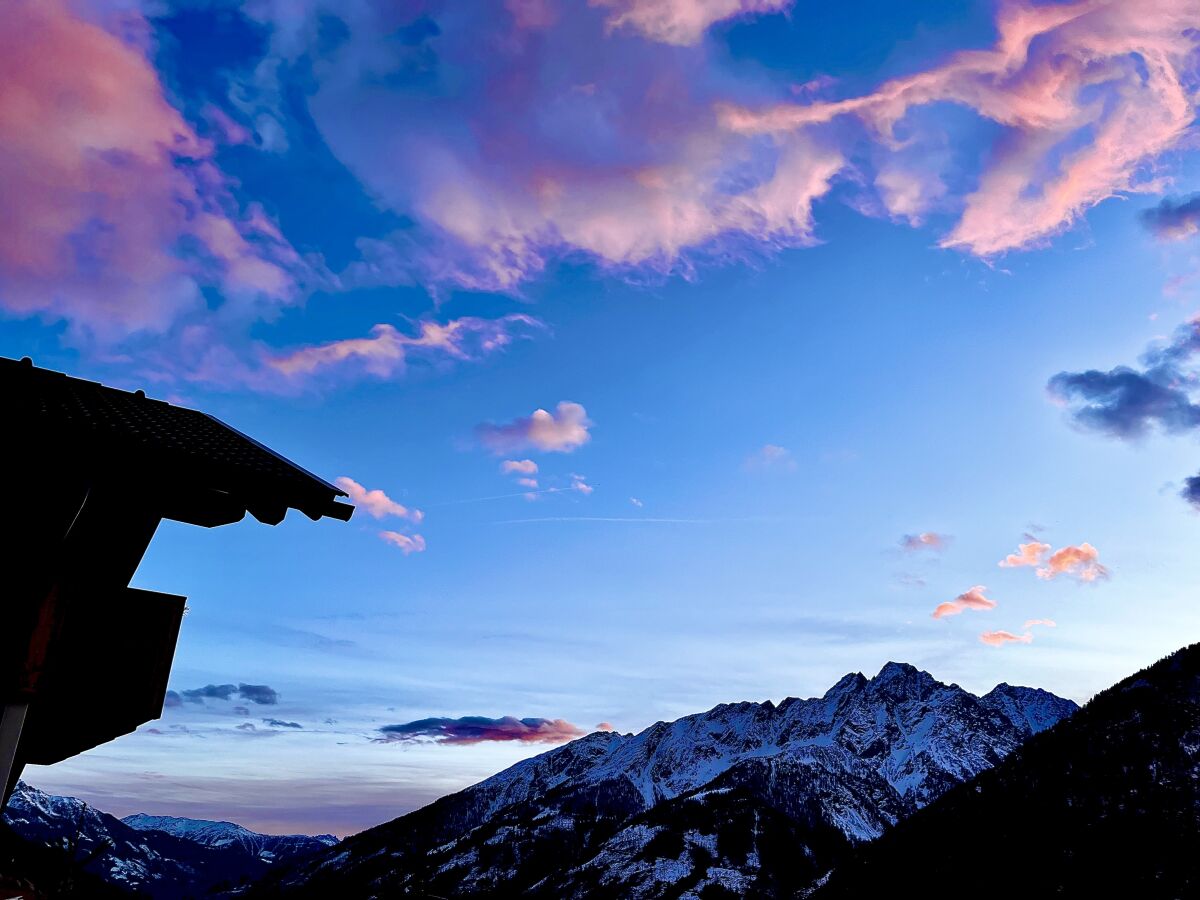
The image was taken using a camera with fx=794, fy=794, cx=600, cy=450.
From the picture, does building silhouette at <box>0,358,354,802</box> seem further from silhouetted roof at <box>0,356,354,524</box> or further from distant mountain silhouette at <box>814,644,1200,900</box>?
distant mountain silhouette at <box>814,644,1200,900</box>

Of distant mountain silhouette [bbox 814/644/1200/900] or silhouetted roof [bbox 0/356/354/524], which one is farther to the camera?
distant mountain silhouette [bbox 814/644/1200/900]

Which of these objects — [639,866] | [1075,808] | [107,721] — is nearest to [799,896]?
[639,866]

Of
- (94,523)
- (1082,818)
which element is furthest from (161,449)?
(1082,818)

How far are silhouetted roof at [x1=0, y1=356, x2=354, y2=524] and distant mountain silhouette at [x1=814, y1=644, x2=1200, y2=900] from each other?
251 ft

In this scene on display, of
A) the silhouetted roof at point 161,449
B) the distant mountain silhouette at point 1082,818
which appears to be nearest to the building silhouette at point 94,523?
the silhouetted roof at point 161,449

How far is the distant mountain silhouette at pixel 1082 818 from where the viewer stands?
222 feet

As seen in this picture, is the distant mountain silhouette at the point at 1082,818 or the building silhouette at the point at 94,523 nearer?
the building silhouette at the point at 94,523

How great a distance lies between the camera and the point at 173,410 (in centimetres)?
1045

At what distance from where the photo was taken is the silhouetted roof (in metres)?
7.75

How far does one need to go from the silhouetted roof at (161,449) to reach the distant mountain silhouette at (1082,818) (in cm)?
7661

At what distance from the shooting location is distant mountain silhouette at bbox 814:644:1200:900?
6775 cm

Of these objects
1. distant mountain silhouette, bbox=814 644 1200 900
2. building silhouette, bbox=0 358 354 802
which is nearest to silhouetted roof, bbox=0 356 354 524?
building silhouette, bbox=0 358 354 802

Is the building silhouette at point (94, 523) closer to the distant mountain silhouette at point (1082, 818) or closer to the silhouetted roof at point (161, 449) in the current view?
the silhouetted roof at point (161, 449)

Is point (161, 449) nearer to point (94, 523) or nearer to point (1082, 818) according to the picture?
point (94, 523)
